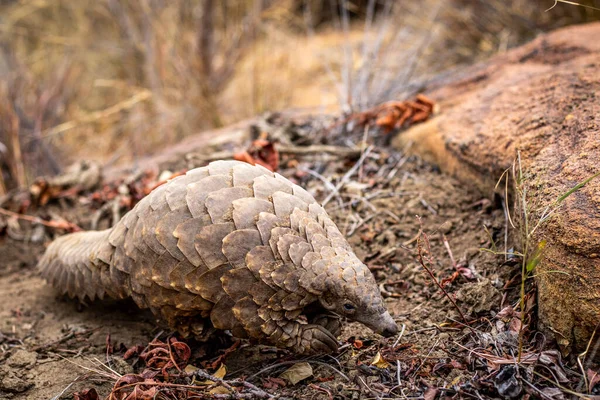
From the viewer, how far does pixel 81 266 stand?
259cm

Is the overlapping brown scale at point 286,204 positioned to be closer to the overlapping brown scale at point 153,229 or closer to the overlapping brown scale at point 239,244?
the overlapping brown scale at point 239,244

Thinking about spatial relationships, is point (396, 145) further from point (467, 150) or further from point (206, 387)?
point (206, 387)

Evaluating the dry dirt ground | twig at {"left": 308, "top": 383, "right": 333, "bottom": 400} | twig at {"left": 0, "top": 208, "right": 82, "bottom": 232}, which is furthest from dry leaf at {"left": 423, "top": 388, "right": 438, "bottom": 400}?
twig at {"left": 0, "top": 208, "right": 82, "bottom": 232}

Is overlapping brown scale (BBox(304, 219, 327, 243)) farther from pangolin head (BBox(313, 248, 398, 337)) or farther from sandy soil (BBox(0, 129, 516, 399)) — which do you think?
sandy soil (BBox(0, 129, 516, 399))

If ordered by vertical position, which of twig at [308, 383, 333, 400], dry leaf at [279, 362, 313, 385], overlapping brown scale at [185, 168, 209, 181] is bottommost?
dry leaf at [279, 362, 313, 385]

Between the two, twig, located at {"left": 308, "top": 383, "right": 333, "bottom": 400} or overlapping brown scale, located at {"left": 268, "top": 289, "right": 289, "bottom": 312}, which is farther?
overlapping brown scale, located at {"left": 268, "top": 289, "right": 289, "bottom": 312}

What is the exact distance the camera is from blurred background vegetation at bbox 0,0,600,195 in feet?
16.0

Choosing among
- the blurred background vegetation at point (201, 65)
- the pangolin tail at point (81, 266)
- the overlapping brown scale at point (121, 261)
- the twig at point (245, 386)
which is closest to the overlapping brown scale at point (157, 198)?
the overlapping brown scale at point (121, 261)

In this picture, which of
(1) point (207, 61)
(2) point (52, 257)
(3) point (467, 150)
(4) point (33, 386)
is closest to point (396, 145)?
(3) point (467, 150)

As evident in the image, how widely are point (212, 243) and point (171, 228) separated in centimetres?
18

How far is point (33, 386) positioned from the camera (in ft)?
7.16

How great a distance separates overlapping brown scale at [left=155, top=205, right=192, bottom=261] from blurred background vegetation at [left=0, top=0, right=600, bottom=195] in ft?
7.38

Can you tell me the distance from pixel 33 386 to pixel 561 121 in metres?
2.57

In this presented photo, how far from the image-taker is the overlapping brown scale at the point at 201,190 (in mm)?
2062
